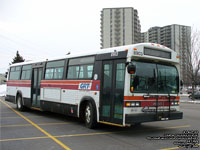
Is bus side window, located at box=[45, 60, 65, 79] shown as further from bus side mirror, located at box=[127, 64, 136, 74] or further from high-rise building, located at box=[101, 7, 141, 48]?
high-rise building, located at box=[101, 7, 141, 48]

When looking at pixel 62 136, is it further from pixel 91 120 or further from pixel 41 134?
pixel 91 120

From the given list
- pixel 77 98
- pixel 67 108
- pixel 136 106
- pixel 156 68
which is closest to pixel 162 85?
pixel 156 68

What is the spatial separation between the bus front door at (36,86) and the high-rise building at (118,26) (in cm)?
9784

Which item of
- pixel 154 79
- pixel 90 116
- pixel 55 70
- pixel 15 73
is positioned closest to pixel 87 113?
pixel 90 116

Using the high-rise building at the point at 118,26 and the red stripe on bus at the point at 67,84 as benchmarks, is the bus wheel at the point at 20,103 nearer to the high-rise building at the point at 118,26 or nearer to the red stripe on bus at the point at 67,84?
the red stripe on bus at the point at 67,84

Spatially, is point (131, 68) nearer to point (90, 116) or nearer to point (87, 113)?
point (90, 116)

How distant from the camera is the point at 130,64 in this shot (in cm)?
777

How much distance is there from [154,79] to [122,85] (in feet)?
4.15

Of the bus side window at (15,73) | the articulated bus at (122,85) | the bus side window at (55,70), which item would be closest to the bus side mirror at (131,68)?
the articulated bus at (122,85)

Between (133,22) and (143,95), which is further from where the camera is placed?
(133,22)

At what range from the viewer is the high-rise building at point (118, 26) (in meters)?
109

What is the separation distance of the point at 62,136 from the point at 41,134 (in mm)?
840

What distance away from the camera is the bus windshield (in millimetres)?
8016

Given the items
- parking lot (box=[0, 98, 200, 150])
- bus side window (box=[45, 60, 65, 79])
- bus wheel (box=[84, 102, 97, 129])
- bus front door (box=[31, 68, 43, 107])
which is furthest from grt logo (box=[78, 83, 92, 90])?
bus front door (box=[31, 68, 43, 107])
